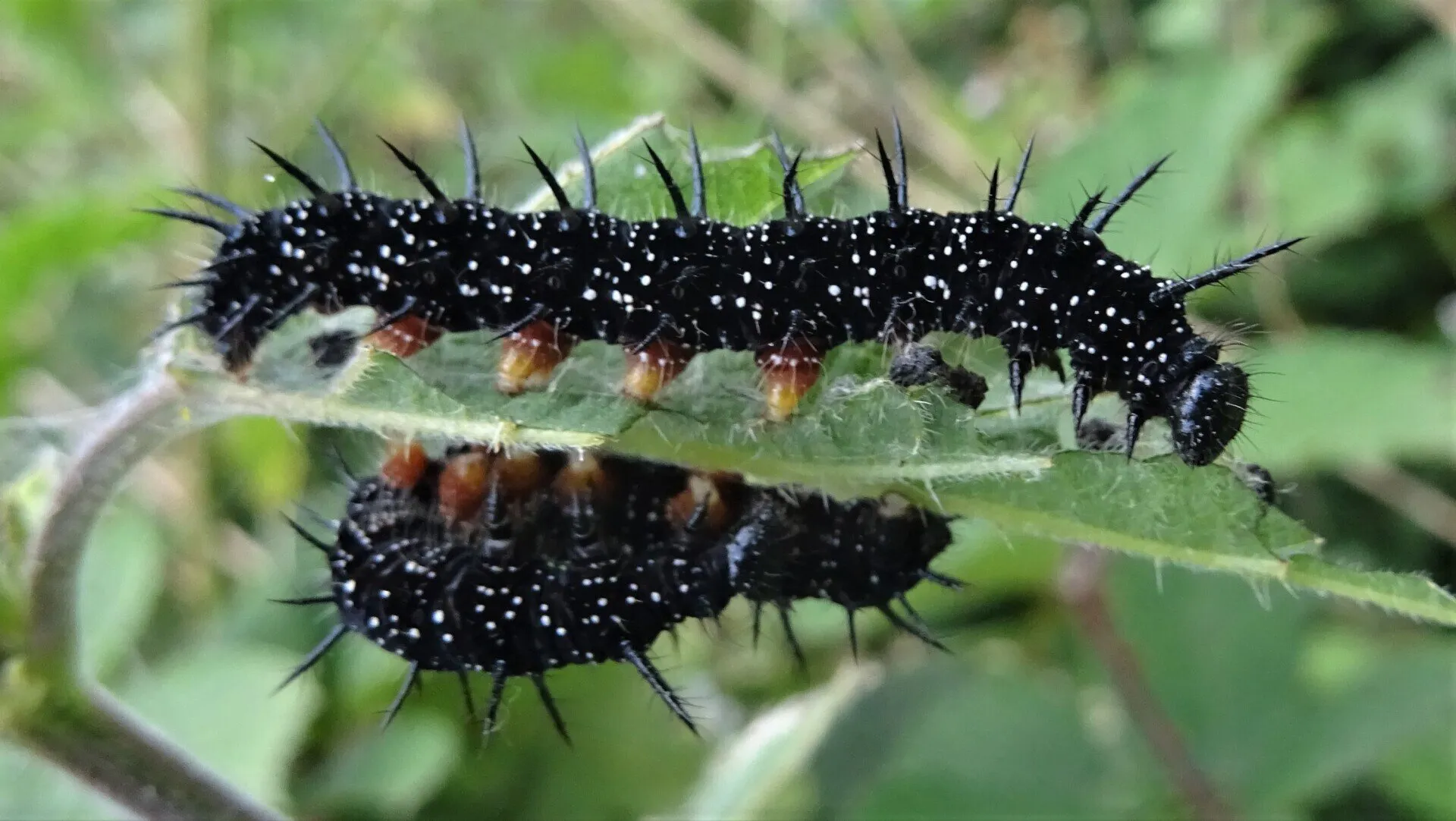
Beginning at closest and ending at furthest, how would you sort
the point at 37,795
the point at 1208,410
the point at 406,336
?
the point at 1208,410 → the point at 406,336 → the point at 37,795

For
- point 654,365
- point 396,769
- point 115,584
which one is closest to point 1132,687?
point 654,365

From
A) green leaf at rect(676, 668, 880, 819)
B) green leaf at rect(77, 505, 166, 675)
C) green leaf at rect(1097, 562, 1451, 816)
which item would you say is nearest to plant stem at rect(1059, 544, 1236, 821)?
green leaf at rect(1097, 562, 1451, 816)

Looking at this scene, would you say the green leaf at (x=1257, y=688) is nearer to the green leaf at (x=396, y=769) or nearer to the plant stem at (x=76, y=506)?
the green leaf at (x=396, y=769)

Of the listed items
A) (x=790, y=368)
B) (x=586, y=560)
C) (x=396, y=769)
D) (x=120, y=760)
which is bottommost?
(x=396, y=769)

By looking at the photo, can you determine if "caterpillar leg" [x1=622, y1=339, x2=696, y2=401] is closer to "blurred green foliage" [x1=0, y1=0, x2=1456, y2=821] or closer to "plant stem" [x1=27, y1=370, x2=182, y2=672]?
"blurred green foliage" [x1=0, y1=0, x2=1456, y2=821]

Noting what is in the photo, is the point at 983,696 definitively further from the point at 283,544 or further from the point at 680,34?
the point at 680,34

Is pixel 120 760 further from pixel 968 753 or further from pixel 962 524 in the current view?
pixel 968 753
